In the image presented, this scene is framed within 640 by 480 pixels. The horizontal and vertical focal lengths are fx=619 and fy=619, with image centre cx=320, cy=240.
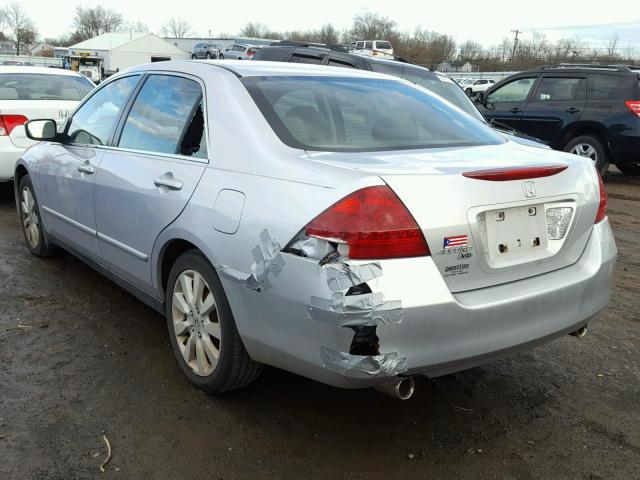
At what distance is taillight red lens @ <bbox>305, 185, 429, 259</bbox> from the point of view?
2215 mm

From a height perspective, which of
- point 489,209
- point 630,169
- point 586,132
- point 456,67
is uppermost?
point 489,209

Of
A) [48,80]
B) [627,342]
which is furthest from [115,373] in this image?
[48,80]

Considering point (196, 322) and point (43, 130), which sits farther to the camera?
point (43, 130)

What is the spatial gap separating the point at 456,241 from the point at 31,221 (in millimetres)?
4116

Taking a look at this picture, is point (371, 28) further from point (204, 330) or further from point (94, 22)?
point (204, 330)

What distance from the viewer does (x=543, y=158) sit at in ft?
9.16

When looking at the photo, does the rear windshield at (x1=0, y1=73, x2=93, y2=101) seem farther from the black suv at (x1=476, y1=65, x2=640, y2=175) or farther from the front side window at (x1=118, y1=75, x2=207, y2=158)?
the black suv at (x1=476, y1=65, x2=640, y2=175)

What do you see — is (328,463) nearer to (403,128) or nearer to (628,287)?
(403,128)

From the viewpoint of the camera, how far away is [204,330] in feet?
9.63

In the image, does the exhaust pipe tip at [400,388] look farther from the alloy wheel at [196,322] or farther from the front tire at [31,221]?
the front tire at [31,221]

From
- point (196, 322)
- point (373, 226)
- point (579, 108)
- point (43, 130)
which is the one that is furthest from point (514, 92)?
point (373, 226)

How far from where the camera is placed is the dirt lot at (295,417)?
Answer: 2.53 meters

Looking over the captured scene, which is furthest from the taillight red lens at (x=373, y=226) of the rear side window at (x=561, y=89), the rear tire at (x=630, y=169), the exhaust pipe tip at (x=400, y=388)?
the rear tire at (x=630, y=169)

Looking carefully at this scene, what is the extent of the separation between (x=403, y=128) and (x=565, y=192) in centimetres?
88
